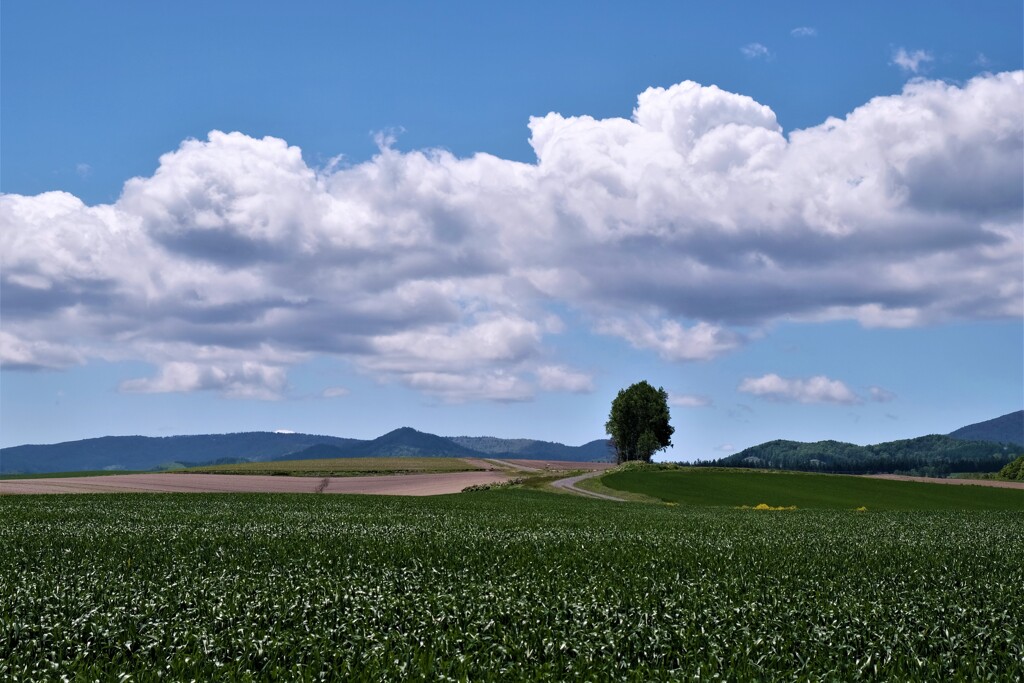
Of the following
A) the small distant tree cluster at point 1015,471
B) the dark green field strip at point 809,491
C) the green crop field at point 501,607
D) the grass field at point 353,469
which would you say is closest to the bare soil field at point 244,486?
the dark green field strip at point 809,491

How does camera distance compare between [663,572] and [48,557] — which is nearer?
[663,572]

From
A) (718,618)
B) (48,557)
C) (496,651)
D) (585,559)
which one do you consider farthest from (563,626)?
(48,557)

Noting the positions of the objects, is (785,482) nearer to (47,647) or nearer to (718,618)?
(718,618)

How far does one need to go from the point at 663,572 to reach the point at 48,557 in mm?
16934

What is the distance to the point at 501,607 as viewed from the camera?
15961 mm

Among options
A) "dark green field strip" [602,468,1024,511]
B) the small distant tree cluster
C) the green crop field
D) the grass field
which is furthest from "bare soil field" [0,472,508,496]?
the small distant tree cluster

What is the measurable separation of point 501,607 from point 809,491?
81.1 m

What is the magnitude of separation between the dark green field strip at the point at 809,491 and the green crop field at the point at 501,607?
51095mm

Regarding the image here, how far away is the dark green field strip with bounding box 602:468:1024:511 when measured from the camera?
251 ft

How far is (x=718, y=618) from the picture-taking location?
1555 cm

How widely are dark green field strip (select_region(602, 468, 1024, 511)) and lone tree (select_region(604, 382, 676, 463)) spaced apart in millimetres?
53821

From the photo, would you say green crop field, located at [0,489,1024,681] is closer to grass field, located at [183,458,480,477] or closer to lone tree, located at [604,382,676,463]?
grass field, located at [183,458,480,477]

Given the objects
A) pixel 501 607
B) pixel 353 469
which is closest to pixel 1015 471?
pixel 353 469

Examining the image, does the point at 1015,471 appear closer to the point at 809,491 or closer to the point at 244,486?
the point at 809,491
